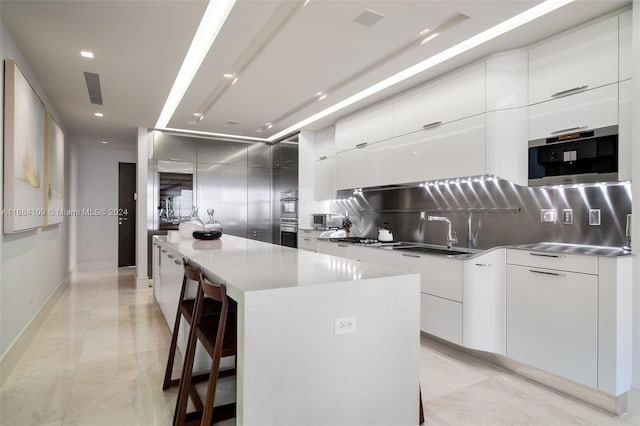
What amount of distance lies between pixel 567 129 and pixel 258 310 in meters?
2.53

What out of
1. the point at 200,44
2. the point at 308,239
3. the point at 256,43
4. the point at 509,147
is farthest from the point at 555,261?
the point at 308,239

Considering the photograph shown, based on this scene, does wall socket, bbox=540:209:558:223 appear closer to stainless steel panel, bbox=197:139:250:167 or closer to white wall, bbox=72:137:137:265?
stainless steel panel, bbox=197:139:250:167

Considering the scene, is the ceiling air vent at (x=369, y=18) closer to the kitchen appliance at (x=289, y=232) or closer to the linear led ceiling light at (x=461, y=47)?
the linear led ceiling light at (x=461, y=47)

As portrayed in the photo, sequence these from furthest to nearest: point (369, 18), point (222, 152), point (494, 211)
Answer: point (222, 152), point (494, 211), point (369, 18)

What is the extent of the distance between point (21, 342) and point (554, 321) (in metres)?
4.08

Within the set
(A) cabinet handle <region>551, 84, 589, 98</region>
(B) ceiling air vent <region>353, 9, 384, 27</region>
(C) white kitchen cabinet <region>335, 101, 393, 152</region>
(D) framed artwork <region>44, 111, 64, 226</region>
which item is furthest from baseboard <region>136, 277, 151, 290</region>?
(A) cabinet handle <region>551, 84, 589, 98</region>

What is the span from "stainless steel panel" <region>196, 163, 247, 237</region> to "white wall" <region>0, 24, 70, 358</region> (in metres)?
2.18

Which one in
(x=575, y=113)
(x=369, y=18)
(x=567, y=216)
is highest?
(x=369, y=18)

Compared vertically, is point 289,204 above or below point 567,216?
above

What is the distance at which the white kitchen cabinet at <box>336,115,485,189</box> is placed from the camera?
10.1ft

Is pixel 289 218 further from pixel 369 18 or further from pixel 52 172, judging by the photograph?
pixel 369 18

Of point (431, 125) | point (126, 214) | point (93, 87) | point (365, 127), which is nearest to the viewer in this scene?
point (431, 125)

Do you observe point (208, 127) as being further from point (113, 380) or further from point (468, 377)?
point (468, 377)

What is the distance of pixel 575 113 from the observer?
8.27 ft
